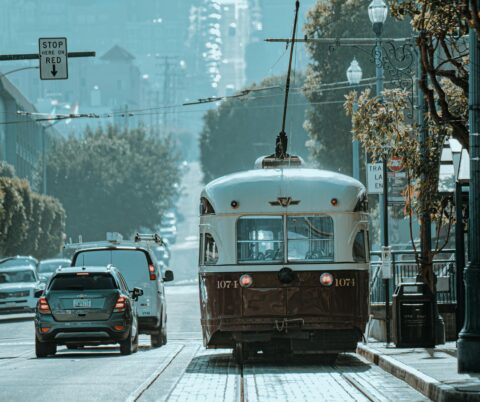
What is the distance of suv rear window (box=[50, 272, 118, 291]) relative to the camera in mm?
27828

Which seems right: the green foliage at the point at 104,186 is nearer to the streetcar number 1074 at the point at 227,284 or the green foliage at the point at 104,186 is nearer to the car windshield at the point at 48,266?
the car windshield at the point at 48,266

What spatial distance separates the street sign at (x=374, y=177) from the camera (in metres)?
34.5

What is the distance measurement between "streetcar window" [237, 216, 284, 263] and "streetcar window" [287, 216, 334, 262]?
0.58 ft

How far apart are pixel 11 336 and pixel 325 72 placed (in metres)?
31.4

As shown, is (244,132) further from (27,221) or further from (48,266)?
(48,266)

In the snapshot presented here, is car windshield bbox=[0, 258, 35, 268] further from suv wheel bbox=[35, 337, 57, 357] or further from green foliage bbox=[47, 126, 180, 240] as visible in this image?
green foliage bbox=[47, 126, 180, 240]

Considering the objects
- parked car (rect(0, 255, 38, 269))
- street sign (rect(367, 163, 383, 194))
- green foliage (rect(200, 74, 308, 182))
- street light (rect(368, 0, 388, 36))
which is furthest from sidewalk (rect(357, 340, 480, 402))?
green foliage (rect(200, 74, 308, 182))

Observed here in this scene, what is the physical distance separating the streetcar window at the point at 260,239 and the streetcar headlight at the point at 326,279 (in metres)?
0.69

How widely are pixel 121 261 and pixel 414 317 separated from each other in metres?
7.81

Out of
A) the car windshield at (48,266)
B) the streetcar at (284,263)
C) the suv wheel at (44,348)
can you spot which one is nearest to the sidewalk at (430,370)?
the streetcar at (284,263)

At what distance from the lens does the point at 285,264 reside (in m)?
24.1

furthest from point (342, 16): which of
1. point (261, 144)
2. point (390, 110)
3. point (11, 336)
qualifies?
point (261, 144)

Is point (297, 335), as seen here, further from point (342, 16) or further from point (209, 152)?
point (209, 152)

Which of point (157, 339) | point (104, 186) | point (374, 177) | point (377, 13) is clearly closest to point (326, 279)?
point (157, 339)
